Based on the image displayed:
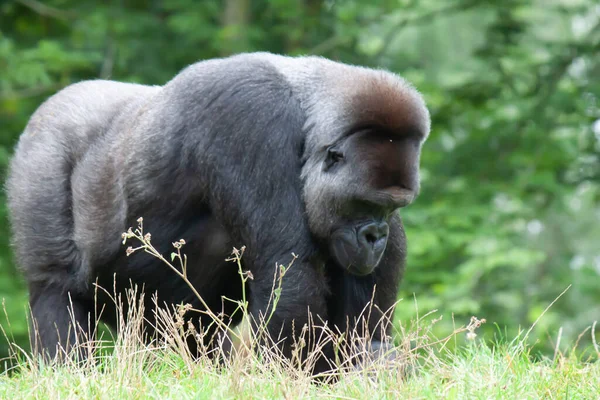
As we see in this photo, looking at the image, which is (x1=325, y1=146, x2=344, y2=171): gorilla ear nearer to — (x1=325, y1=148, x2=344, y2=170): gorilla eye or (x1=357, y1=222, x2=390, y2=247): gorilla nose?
(x1=325, y1=148, x2=344, y2=170): gorilla eye

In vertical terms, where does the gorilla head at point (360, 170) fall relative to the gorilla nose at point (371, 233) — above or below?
above

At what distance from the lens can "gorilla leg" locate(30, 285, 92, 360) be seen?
15.6 ft

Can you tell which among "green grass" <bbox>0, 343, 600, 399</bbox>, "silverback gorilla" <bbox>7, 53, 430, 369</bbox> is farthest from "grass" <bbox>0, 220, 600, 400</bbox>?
"silverback gorilla" <bbox>7, 53, 430, 369</bbox>

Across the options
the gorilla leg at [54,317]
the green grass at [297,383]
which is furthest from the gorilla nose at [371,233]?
the gorilla leg at [54,317]

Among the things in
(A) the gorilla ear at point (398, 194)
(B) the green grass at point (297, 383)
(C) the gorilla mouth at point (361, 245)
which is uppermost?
(A) the gorilla ear at point (398, 194)

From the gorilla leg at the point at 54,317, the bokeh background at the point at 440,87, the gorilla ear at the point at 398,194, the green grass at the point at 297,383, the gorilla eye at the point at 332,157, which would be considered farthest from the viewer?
the bokeh background at the point at 440,87

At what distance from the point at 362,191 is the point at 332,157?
0.73 feet

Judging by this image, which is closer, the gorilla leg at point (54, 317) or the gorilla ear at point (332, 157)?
the gorilla ear at point (332, 157)

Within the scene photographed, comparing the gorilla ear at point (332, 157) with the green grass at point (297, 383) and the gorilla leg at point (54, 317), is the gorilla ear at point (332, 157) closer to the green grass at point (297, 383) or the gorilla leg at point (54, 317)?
the green grass at point (297, 383)

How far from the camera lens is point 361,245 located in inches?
162

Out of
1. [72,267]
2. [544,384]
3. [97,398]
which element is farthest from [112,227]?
[544,384]

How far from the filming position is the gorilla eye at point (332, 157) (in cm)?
419

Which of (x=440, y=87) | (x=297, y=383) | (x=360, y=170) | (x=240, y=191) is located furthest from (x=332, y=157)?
(x=440, y=87)

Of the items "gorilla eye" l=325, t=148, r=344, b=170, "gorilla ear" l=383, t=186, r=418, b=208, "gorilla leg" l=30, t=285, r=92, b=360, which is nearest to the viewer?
"gorilla ear" l=383, t=186, r=418, b=208
